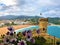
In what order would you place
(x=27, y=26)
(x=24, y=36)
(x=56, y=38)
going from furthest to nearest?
1. (x=27, y=26)
2. (x=56, y=38)
3. (x=24, y=36)

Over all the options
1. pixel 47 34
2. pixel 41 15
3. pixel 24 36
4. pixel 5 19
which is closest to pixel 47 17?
pixel 41 15

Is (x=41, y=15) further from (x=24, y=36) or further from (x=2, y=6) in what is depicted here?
(x=24, y=36)

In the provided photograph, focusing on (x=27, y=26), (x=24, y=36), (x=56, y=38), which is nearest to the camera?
(x=24, y=36)

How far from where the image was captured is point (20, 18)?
229cm

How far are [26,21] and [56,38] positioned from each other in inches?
20.0

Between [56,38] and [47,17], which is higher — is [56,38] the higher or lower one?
the lower one

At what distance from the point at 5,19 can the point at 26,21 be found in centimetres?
30

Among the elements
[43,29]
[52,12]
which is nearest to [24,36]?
[43,29]

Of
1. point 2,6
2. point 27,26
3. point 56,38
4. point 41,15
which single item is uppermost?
point 2,6

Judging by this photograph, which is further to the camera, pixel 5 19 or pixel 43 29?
pixel 5 19

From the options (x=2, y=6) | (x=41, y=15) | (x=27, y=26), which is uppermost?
(x=2, y=6)

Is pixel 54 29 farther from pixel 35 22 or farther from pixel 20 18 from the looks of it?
pixel 20 18

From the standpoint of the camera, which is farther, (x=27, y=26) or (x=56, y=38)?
(x=27, y=26)

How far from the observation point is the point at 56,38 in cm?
207
